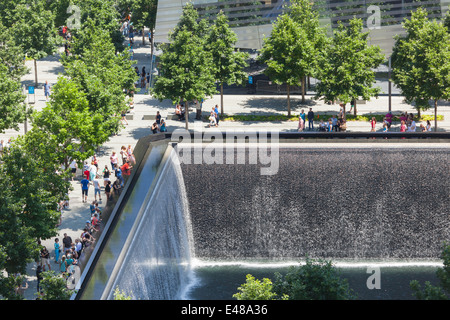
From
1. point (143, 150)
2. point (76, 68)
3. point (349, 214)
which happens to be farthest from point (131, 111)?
point (349, 214)

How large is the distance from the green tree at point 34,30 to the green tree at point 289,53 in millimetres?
17604

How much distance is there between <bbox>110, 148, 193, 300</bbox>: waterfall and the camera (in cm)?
2420

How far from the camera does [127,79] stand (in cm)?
4975

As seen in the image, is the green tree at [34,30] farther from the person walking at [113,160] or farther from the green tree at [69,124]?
the person walking at [113,160]

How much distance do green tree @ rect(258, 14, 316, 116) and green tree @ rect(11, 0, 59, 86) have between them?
17604mm

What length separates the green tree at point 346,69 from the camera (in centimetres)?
4594

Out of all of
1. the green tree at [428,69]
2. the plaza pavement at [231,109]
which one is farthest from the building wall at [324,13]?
the green tree at [428,69]

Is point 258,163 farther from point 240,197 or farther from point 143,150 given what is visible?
point 143,150

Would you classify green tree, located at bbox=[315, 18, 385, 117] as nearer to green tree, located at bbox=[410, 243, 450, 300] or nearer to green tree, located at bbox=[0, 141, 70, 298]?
green tree, located at bbox=[0, 141, 70, 298]

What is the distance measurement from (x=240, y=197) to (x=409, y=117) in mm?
16211

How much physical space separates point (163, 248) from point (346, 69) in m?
21.3

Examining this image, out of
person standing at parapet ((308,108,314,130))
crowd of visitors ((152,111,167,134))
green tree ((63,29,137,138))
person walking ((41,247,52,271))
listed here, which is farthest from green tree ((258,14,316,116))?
person walking ((41,247,52,271))

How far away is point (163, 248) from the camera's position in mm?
28594

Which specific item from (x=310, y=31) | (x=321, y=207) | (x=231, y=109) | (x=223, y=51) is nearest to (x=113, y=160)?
(x=321, y=207)
